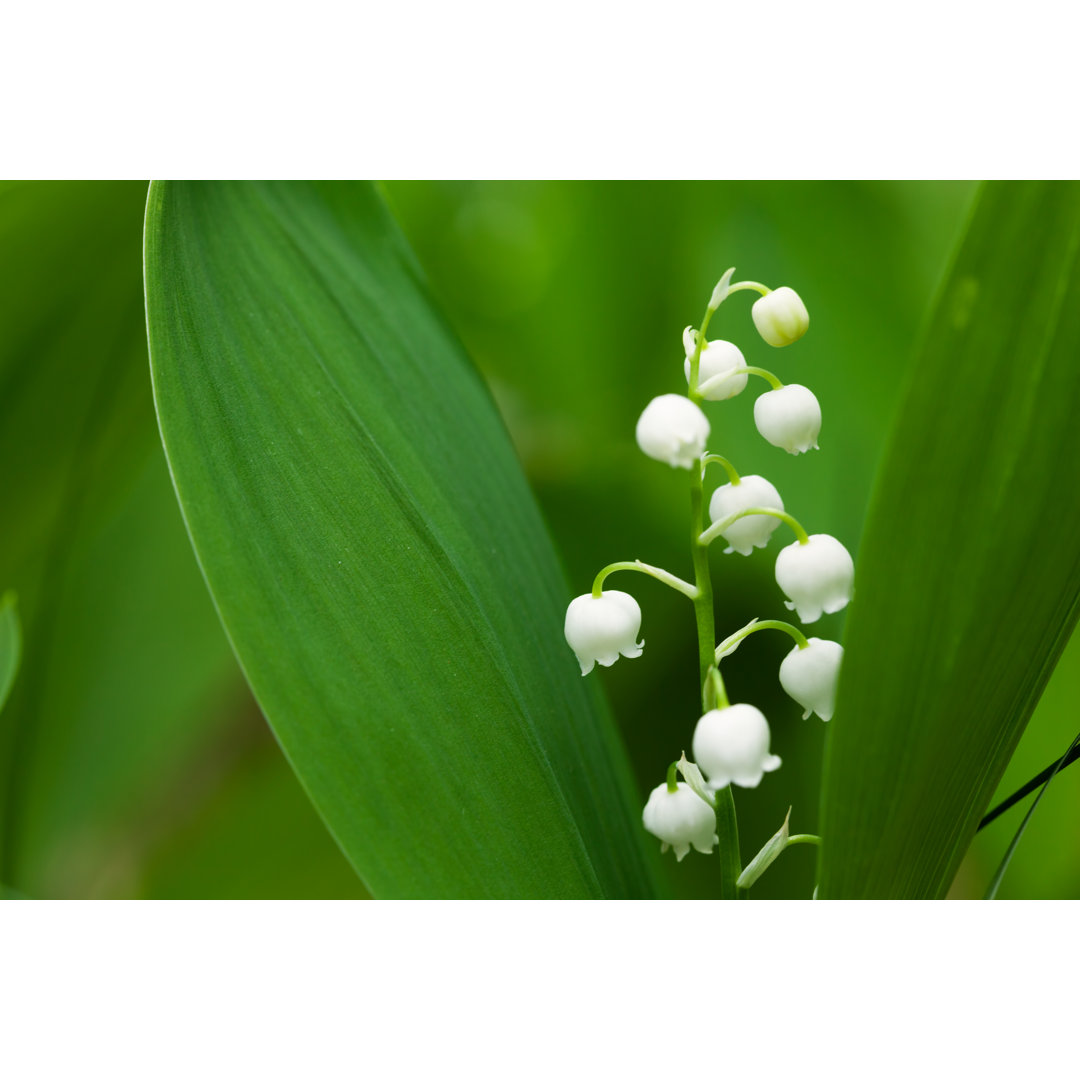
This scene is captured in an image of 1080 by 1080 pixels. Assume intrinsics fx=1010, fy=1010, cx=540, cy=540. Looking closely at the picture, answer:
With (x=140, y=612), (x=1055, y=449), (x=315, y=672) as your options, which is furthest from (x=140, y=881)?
(x=1055, y=449)

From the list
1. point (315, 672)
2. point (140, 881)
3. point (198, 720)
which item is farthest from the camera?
point (198, 720)

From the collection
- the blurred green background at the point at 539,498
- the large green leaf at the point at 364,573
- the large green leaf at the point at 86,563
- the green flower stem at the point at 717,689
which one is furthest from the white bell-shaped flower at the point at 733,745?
the large green leaf at the point at 86,563

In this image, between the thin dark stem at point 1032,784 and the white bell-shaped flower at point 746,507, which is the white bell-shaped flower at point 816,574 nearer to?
the white bell-shaped flower at point 746,507

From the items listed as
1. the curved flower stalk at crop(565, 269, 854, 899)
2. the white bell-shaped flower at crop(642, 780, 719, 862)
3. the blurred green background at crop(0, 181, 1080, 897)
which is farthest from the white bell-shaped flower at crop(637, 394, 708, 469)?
the blurred green background at crop(0, 181, 1080, 897)

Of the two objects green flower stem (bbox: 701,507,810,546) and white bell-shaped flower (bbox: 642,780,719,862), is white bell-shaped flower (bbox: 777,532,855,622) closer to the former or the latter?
green flower stem (bbox: 701,507,810,546)

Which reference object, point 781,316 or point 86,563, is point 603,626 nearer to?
point 781,316

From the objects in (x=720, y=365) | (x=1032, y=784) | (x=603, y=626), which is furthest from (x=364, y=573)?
(x=1032, y=784)

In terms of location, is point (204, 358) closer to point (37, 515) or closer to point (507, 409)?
point (37, 515)
